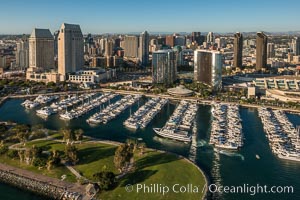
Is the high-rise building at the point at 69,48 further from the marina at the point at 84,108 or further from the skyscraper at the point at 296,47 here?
the skyscraper at the point at 296,47

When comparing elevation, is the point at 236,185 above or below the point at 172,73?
below

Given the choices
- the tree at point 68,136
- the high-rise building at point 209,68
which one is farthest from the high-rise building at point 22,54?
the tree at point 68,136

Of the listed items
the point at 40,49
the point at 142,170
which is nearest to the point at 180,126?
the point at 142,170

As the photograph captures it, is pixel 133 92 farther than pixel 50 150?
Yes

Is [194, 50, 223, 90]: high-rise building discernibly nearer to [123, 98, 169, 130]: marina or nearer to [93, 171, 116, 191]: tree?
[123, 98, 169, 130]: marina

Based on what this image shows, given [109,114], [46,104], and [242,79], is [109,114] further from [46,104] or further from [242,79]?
[242,79]

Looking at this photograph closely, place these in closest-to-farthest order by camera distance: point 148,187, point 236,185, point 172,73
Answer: point 148,187
point 236,185
point 172,73

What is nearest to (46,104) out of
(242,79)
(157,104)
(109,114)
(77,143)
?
(109,114)
